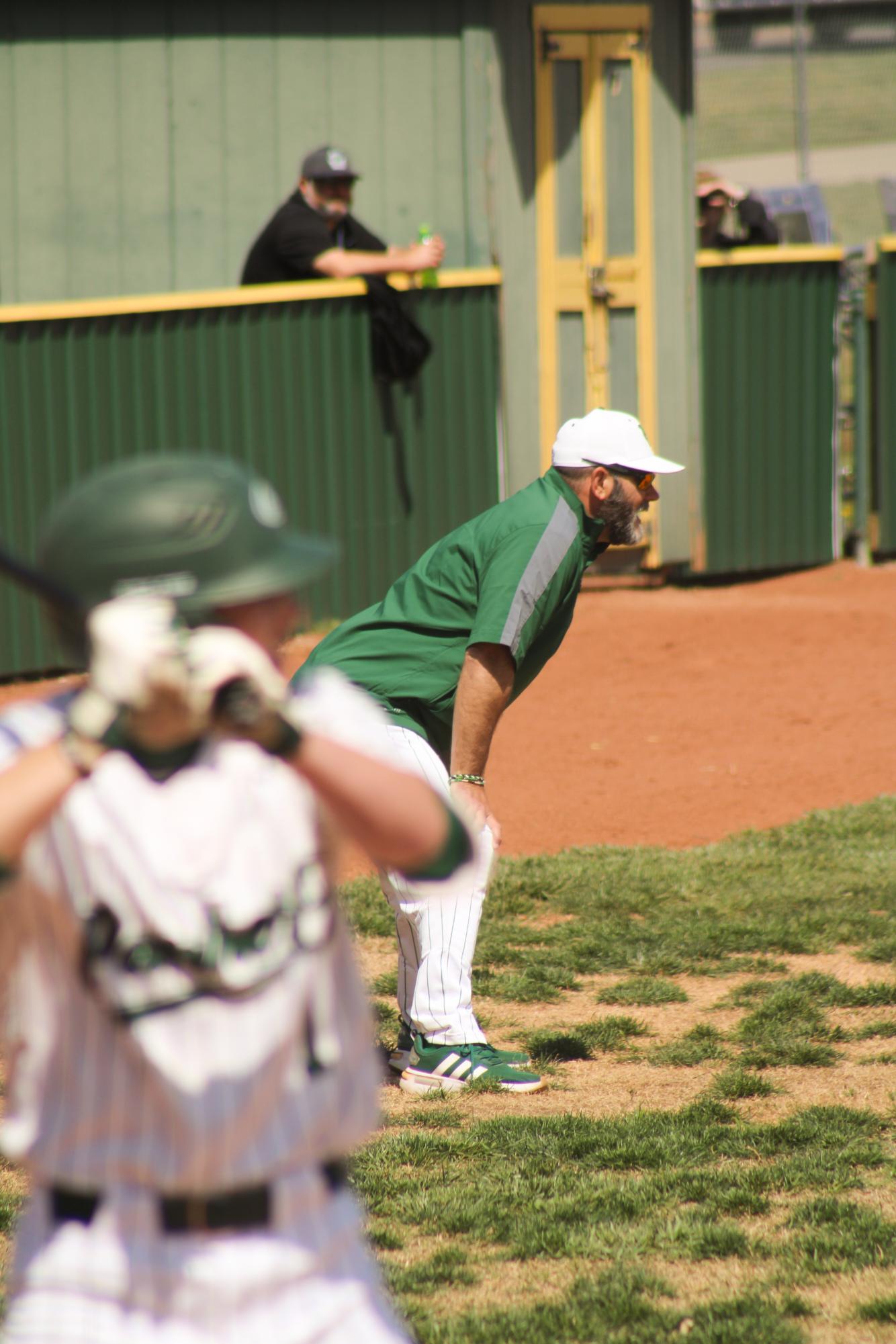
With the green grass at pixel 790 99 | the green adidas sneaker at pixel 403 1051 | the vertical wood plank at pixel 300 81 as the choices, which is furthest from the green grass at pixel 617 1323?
the green grass at pixel 790 99

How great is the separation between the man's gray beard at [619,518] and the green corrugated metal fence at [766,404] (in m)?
8.19

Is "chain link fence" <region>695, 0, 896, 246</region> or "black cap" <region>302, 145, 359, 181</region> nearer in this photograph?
"black cap" <region>302, 145, 359, 181</region>

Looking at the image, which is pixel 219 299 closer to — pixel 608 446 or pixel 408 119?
pixel 408 119

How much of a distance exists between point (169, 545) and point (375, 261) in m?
9.47

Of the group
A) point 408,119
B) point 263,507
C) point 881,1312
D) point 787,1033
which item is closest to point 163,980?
point 263,507

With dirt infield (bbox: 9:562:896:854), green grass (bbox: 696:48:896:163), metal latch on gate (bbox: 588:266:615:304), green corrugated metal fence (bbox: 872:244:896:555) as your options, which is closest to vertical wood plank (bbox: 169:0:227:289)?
metal latch on gate (bbox: 588:266:615:304)

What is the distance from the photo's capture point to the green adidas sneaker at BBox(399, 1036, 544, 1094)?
17.1ft

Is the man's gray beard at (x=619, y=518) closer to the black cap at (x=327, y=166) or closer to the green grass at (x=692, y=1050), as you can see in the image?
the green grass at (x=692, y=1050)

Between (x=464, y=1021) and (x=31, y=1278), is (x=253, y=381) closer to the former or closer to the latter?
(x=464, y=1021)

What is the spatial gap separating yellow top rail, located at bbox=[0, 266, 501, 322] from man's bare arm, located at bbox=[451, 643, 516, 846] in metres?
6.34

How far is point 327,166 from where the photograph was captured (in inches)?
419

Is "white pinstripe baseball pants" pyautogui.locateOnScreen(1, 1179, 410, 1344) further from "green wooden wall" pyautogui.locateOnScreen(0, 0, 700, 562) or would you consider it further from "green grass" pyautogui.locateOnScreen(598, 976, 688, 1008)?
"green wooden wall" pyautogui.locateOnScreen(0, 0, 700, 562)

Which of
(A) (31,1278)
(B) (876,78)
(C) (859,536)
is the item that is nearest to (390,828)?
(A) (31,1278)

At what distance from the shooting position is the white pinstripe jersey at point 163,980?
202cm
